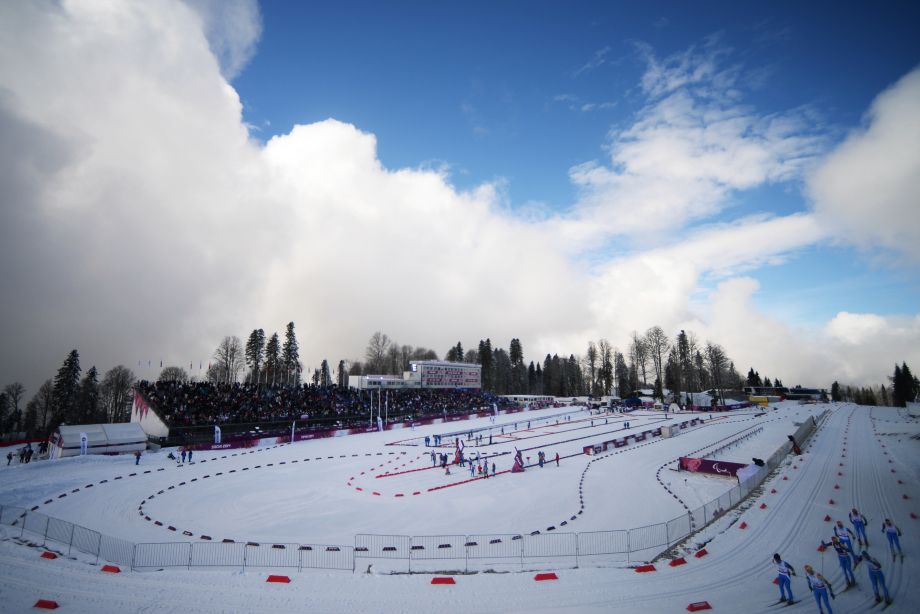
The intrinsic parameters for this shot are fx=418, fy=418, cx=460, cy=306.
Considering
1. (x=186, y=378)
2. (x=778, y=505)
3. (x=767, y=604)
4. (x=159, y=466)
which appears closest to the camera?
(x=767, y=604)

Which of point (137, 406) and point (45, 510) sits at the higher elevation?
point (137, 406)

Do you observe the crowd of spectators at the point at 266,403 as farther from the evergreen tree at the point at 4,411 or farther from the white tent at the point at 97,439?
the evergreen tree at the point at 4,411

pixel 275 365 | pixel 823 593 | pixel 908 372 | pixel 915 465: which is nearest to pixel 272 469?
pixel 823 593

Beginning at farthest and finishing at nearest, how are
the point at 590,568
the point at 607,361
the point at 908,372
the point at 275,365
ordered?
the point at 607,361
the point at 908,372
the point at 275,365
the point at 590,568

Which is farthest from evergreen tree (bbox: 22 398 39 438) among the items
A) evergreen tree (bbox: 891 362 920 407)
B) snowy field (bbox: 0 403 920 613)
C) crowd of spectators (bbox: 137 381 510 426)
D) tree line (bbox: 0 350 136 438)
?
evergreen tree (bbox: 891 362 920 407)

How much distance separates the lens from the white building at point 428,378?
75625 mm

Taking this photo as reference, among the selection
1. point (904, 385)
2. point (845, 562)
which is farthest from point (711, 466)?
point (904, 385)

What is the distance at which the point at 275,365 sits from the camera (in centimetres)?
9225

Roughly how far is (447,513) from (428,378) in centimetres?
6498

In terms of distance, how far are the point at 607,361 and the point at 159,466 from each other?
110380 mm

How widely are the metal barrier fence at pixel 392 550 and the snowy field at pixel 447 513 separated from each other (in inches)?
32.4

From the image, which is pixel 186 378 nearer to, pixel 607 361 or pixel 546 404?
pixel 546 404

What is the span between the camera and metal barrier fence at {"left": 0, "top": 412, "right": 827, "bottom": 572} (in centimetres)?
1393

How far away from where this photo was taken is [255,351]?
88.2 m
